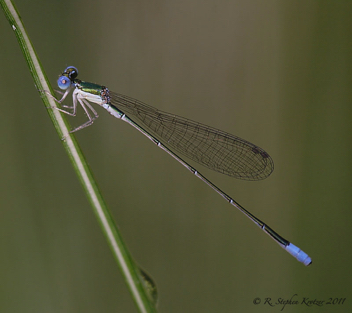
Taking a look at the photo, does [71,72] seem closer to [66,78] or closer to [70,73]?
[70,73]

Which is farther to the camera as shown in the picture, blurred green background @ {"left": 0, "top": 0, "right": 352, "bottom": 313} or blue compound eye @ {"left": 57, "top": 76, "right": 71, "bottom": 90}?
blurred green background @ {"left": 0, "top": 0, "right": 352, "bottom": 313}

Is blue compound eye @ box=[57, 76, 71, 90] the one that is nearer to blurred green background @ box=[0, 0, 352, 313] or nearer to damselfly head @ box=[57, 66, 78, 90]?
damselfly head @ box=[57, 66, 78, 90]

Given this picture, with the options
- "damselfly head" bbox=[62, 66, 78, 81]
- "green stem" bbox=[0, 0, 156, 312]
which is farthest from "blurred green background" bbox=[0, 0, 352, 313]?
"green stem" bbox=[0, 0, 156, 312]

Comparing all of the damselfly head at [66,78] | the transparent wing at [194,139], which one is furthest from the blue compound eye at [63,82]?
the transparent wing at [194,139]

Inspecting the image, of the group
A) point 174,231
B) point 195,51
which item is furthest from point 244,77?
point 174,231

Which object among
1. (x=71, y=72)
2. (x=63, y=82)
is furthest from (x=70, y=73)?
(x=63, y=82)

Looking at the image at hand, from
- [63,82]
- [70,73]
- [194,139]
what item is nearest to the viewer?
[63,82]
